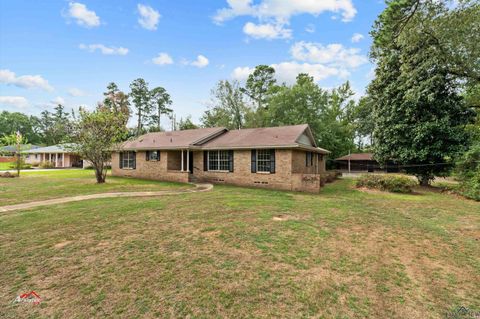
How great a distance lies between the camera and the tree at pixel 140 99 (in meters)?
43.6

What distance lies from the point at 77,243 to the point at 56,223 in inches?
78.7

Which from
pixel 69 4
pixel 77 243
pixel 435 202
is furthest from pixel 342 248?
pixel 69 4

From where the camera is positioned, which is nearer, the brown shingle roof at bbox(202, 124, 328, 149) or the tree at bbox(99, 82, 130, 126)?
the brown shingle roof at bbox(202, 124, 328, 149)

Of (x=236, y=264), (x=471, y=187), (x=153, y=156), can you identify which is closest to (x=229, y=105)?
(x=153, y=156)

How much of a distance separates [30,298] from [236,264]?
3.04m

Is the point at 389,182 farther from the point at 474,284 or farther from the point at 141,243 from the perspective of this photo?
the point at 141,243

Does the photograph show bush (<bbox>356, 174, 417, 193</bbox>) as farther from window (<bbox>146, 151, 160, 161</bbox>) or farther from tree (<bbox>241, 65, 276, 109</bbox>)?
tree (<bbox>241, 65, 276, 109</bbox>)

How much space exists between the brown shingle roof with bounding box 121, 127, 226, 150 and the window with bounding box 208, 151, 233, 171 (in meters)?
1.61

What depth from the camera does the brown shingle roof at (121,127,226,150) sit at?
57.1ft

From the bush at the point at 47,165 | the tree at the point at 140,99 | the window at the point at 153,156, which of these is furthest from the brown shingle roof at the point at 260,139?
the tree at the point at 140,99

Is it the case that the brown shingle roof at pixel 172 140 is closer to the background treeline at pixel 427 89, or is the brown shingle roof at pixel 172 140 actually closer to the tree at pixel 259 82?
the background treeline at pixel 427 89

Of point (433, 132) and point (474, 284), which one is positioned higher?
point (433, 132)

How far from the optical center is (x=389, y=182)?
13516mm

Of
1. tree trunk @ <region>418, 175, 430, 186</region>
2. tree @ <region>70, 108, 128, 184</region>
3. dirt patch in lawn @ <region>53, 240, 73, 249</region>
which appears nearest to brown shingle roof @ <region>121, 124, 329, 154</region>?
tree @ <region>70, 108, 128, 184</region>
